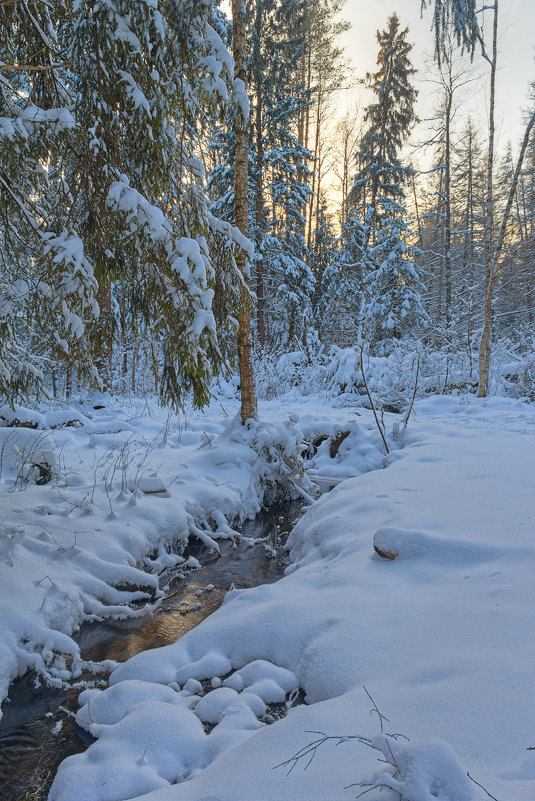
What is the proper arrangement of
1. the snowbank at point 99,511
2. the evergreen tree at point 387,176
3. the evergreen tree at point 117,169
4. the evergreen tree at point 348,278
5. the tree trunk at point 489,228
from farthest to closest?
the evergreen tree at point 348,278 < the evergreen tree at point 387,176 < the tree trunk at point 489,228 < the snowbank at point 99,511 < the evergreen tree at point 117,169

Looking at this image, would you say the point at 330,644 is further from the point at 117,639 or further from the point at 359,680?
the point at 117,639

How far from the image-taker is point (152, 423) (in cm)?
871

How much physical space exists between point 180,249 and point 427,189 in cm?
2813

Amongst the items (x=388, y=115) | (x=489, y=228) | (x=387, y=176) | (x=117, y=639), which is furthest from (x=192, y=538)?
(x=388, y=115)

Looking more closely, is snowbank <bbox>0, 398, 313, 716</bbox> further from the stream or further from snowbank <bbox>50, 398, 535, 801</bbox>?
snowbank <bbox>50, 398, 535, 801</bbox>

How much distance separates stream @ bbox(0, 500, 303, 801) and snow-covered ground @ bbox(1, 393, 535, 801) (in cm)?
15

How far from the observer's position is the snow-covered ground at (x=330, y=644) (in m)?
1.42

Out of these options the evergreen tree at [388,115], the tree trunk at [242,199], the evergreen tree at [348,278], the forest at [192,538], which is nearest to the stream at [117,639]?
the forest at [192,538]

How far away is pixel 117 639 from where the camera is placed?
127 inches

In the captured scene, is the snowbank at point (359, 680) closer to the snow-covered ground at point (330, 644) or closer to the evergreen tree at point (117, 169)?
the snow-covered ground at point (330, 644)

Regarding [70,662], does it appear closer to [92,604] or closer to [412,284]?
[92,604]

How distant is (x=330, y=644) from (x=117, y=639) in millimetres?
1751

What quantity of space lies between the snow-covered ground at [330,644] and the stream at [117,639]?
0.50ft

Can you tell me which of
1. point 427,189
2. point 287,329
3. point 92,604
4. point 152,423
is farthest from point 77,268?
point 427,189
